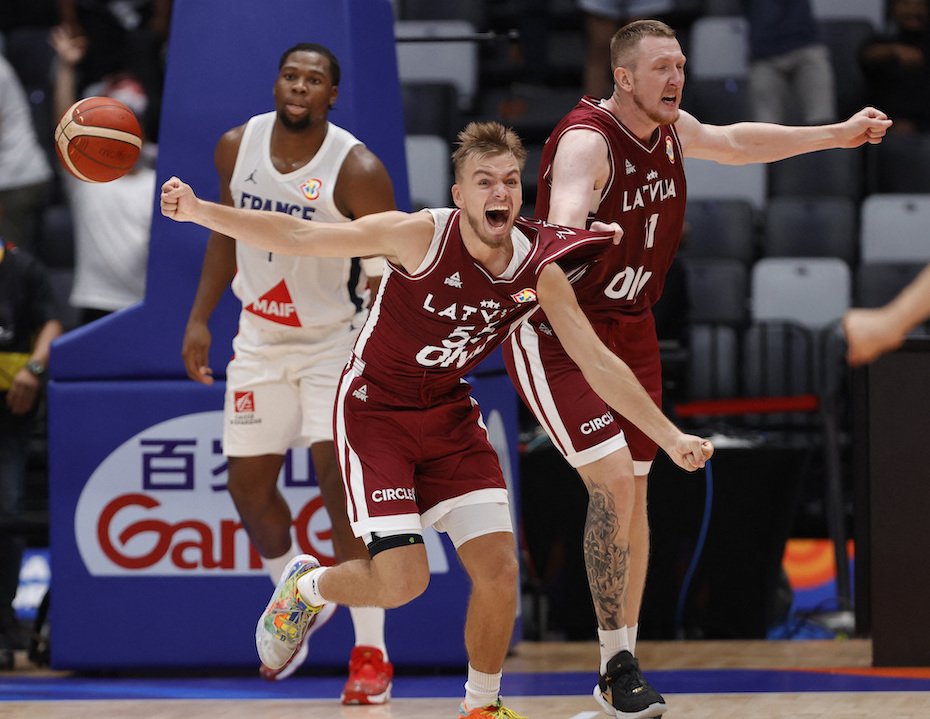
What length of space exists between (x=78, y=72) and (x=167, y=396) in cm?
534

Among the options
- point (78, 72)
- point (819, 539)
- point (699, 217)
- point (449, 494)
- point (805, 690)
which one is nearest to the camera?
point (449, 494)

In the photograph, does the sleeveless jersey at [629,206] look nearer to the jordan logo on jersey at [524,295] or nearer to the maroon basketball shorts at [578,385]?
the maroon basketball shorts at [578,385]

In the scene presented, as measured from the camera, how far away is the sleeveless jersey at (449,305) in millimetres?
4777

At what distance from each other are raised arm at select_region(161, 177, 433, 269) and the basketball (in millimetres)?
615

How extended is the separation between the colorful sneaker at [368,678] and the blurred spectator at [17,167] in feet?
15.9

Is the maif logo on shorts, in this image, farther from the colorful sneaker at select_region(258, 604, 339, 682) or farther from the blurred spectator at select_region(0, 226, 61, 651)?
the blurred spectator at select_region(0, 226, 61, 651)

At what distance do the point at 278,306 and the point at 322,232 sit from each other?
4.72 ft

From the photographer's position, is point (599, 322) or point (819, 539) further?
point (819, 539)

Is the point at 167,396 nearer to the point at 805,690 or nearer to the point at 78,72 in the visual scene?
the point at 805,690

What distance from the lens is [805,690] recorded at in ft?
19.6

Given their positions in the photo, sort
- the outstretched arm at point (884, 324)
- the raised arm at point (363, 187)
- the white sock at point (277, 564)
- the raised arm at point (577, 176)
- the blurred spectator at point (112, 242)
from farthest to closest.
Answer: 1. the blurred spectator at point (112, 242)
2. the white sock at point (277, 564)
3. the raised arm at point (363, 187)
4. the raised arm at point (577, 176)
5. the outstretched arm at point (884, 324)

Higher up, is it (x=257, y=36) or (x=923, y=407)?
(x=257, y=36)

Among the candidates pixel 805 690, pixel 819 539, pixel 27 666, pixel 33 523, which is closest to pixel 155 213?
pixel 33 523

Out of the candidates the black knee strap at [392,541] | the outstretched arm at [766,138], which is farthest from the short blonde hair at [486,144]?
the black knee strap at [392,541]
